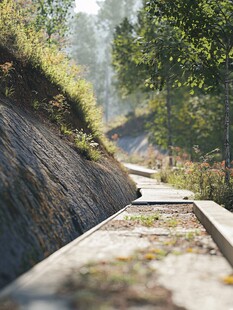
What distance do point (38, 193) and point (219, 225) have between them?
2.45m

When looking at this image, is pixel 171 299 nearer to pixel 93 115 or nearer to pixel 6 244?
pixel 6 244

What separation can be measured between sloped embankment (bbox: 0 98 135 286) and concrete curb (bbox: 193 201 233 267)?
72.2 inches

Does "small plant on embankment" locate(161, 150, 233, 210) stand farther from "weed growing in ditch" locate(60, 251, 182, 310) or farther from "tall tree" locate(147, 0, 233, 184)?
"weed growing in ditch" locate(60, 251, 182, 310)

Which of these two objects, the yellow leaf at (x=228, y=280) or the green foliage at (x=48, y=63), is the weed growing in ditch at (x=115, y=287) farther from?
the green foliage at (x=48, y=63)

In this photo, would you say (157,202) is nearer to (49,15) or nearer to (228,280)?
(228,280)

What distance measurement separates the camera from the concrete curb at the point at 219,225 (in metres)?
4.61

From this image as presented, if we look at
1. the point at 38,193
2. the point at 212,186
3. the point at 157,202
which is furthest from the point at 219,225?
the point at 212,186

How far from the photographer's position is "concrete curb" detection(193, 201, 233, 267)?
4608mm

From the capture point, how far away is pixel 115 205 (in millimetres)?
9227

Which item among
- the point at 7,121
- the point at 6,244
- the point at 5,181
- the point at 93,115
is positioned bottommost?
the point at 6,244

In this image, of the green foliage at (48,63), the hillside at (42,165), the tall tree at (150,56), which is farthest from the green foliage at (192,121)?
the hillside at (42,165)

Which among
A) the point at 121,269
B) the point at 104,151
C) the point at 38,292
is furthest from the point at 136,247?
the point at 104,151

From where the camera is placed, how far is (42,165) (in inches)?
250

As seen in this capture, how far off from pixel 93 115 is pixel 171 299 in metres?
9.64
